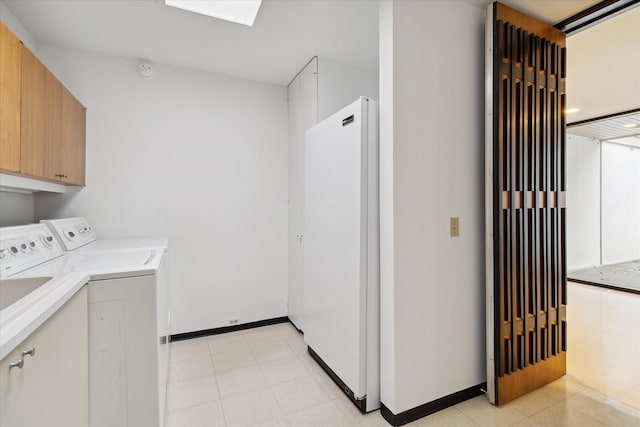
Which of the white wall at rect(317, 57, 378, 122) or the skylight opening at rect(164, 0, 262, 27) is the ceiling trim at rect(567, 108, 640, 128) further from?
the skylight opening at rect(164, 0, 262, 27)

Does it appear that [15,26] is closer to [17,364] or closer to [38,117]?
[38,117]

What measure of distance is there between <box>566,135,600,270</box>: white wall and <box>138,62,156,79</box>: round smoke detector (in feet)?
21.8

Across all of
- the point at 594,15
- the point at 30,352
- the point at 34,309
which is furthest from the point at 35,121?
the point at 594,15

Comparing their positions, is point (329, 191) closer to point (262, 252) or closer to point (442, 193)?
point (442, 193)

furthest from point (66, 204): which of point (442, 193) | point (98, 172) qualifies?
point (442, 193)

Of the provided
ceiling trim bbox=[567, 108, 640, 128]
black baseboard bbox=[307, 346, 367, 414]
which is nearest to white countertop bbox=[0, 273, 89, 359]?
black baseboard bbox=[307, 346, 367, 414]

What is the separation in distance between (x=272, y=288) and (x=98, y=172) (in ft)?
6.54

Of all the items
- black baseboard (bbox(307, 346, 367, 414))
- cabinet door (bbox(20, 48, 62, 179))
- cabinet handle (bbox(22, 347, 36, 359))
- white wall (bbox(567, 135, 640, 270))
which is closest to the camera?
cabinet handle (bbox(22, 347, 36, 359))

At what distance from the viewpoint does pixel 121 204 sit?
8.84 feet

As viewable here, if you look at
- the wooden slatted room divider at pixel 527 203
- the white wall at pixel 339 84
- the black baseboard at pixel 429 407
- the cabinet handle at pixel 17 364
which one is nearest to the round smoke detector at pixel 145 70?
the white wall at pixel 339 84

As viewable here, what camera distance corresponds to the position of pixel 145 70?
274 cm

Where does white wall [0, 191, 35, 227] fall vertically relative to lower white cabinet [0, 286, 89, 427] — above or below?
above

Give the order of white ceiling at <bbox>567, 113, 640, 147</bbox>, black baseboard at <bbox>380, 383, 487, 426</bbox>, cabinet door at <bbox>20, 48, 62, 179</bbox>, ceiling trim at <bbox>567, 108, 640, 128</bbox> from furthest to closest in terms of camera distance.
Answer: white ceiling at <bbox>567, 113, 640, 147</bbox>
ceiling trim at <bbox>567, 108, 640, 128</bbox>
black baseboard at <bbox>380, 383, 487, 426</bbox>
cabinet door at <bbox>20, 48, 62, 179</bbox>

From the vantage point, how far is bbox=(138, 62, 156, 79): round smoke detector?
2725 mm
